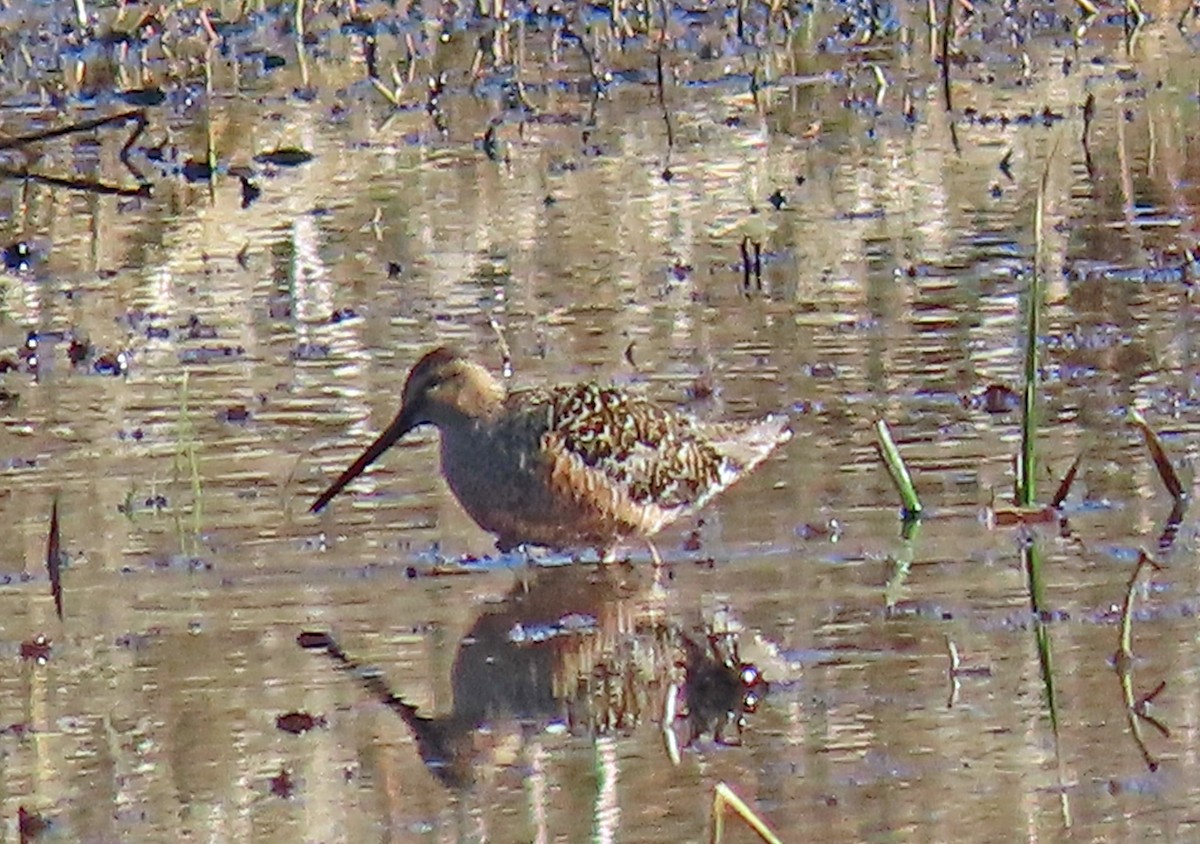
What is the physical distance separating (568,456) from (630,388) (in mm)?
1492

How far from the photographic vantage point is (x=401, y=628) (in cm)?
648

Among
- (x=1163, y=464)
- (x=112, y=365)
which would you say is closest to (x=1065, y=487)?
Result: (x=1163, y=464)

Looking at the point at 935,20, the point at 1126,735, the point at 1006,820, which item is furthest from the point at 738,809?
the point at 935,20

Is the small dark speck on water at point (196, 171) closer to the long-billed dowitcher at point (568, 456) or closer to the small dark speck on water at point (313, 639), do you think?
the long-billed dowitcher at point (568, 456)

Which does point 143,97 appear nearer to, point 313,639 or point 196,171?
point 196,171

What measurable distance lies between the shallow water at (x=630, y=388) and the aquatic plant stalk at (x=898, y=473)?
7 cm

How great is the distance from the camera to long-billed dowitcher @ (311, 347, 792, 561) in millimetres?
7172

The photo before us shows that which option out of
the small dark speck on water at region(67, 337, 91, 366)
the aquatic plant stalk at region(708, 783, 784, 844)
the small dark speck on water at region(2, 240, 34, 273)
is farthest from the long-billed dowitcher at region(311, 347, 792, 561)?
the small dark speck on water at region(2, 240, 34, 273)

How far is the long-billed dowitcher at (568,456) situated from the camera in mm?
7172

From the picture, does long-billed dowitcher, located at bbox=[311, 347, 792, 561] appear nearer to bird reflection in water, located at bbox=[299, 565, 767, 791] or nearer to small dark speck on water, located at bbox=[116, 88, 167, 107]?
bird reflection in water, located at bbox=[299, 565, 767, 791]

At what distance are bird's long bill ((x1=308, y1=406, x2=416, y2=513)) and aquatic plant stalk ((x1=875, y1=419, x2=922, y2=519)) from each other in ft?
4.18

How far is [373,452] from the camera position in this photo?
24.8 feet

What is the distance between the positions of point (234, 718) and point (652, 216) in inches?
227

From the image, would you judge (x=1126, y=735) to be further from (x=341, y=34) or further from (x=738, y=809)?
(x=341, y=34)
